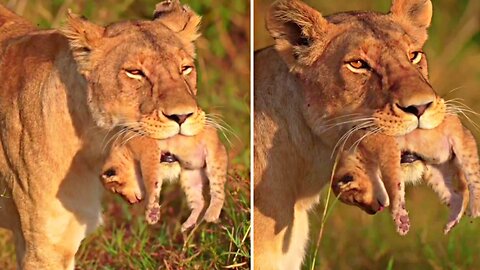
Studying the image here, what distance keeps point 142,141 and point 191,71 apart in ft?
0.74

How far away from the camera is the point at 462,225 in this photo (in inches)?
111

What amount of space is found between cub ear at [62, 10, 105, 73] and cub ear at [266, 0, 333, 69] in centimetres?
39

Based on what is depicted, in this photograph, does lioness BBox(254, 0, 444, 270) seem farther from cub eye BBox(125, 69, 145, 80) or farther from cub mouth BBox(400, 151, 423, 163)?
cub eye BBox(125, 69, 145, 80)

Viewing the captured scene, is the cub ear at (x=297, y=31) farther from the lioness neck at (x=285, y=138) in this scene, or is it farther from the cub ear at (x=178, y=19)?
the cub ear at (x=178, y=19)

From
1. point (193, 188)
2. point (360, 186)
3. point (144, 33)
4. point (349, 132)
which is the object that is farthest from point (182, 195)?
point (360, 186)

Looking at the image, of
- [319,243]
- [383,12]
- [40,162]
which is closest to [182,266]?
[319,243]

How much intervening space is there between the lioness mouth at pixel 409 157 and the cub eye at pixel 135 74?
58 cm

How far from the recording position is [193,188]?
2.59 metres

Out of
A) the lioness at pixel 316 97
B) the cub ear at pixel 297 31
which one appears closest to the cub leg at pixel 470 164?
the lioness at pixel 316 97

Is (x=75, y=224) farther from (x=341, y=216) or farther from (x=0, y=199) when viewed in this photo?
(x=341, y=216)

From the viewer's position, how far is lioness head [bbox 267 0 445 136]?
7.72 feet

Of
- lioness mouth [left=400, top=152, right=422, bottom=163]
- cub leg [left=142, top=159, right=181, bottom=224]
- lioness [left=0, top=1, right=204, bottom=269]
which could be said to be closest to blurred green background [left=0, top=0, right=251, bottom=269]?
lioness [left=0, top=1, right=204, bottom=269]

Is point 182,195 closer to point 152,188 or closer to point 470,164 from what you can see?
point 152,188

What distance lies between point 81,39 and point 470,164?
2.89 ft
